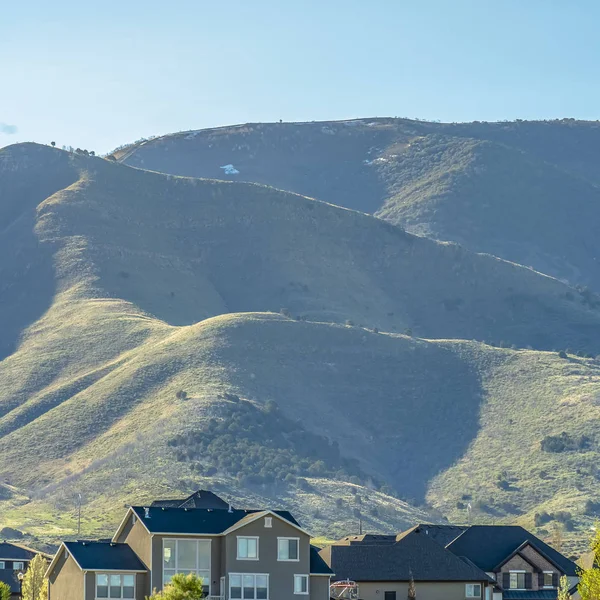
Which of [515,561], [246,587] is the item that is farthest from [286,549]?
[515,561]

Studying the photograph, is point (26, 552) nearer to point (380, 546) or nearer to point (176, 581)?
point (380, 546)

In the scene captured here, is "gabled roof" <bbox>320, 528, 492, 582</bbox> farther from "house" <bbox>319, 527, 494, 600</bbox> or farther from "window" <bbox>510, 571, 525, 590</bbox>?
"window" <bbox>510, 571, 525, 590</bbox>

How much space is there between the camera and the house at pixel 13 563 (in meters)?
107

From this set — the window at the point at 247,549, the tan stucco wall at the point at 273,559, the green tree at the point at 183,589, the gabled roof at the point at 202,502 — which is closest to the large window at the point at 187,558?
the tan stucco wall at the point at 273,559

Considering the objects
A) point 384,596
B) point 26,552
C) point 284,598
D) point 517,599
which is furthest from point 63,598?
point 26,552

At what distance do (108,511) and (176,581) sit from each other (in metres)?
114

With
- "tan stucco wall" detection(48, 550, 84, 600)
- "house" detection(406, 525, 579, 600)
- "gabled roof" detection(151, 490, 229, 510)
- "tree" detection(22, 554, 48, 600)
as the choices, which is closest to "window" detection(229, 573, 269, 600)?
"tan stucco wall" detection(48, 550, 84, 600)

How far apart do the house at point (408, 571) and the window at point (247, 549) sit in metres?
9.07

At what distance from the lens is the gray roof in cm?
8088

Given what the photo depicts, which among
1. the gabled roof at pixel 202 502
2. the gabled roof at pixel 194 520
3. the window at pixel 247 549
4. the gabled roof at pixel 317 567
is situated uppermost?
the gabled roof at pixel 202 502

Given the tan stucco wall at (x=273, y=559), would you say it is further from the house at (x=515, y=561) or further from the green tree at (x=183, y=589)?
the house at (x=515, y=561)

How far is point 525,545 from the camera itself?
9831 centimetres

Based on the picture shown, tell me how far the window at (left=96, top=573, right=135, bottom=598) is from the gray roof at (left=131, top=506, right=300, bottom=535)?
236 cm

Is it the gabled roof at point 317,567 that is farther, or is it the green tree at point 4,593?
the green tree at point 4,593
